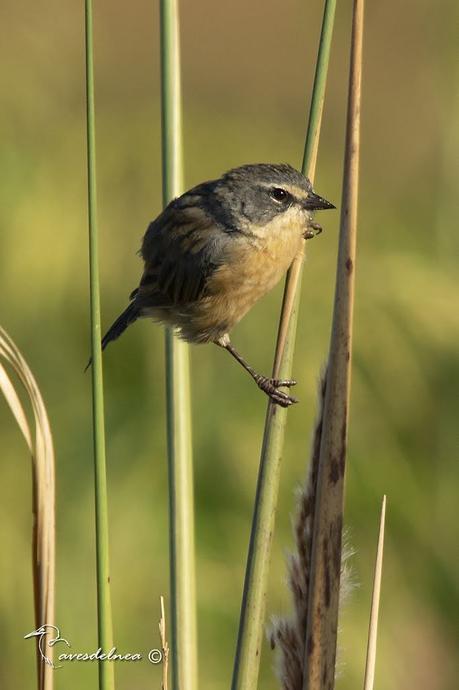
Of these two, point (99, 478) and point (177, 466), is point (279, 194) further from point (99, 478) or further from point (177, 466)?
point (99, 478)

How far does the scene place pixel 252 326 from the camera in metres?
3.55

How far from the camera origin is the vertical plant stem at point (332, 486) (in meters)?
1.47

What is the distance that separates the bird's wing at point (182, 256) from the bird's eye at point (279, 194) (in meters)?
0.21

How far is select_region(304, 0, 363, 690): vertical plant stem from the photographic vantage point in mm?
1466

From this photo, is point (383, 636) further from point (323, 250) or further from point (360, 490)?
point (323, 250)

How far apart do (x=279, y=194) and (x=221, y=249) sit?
9.5 inches

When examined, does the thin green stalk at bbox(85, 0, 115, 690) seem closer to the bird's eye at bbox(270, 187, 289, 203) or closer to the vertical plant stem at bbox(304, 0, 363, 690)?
the vertical plant stem at bbox(304, 0, 363, 690)

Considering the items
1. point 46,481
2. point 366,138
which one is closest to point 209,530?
point 46,481

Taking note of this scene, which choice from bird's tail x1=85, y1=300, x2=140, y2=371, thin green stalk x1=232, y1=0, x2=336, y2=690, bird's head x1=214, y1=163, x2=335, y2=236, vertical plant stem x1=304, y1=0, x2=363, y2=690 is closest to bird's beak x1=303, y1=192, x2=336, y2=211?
bird's head x1=214, y1=163, x2=335, y2=236

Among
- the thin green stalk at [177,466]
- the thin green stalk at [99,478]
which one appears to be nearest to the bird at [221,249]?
the thin green stalk at [177,466]

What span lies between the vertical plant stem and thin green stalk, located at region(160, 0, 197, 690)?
10.8 inches

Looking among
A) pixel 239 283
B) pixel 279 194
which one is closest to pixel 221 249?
pixel 239 283

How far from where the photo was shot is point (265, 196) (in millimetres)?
2525

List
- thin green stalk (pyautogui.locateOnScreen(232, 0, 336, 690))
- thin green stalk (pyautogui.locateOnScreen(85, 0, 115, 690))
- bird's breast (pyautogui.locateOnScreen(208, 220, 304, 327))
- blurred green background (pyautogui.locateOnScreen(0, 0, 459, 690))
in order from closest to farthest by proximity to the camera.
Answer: thin green stalk (pyautogui.locateOnScreen(85, 0, 115, 690)), thin green stalk (pyautogui.locateOnScreen(232, 0, 336, 690)), bird's breast (pyautogui.locateOnScreen(208, 220, 304, 327)), blurred green background (pyautogui.locateOnScreen(0, 0, 459, 690))
